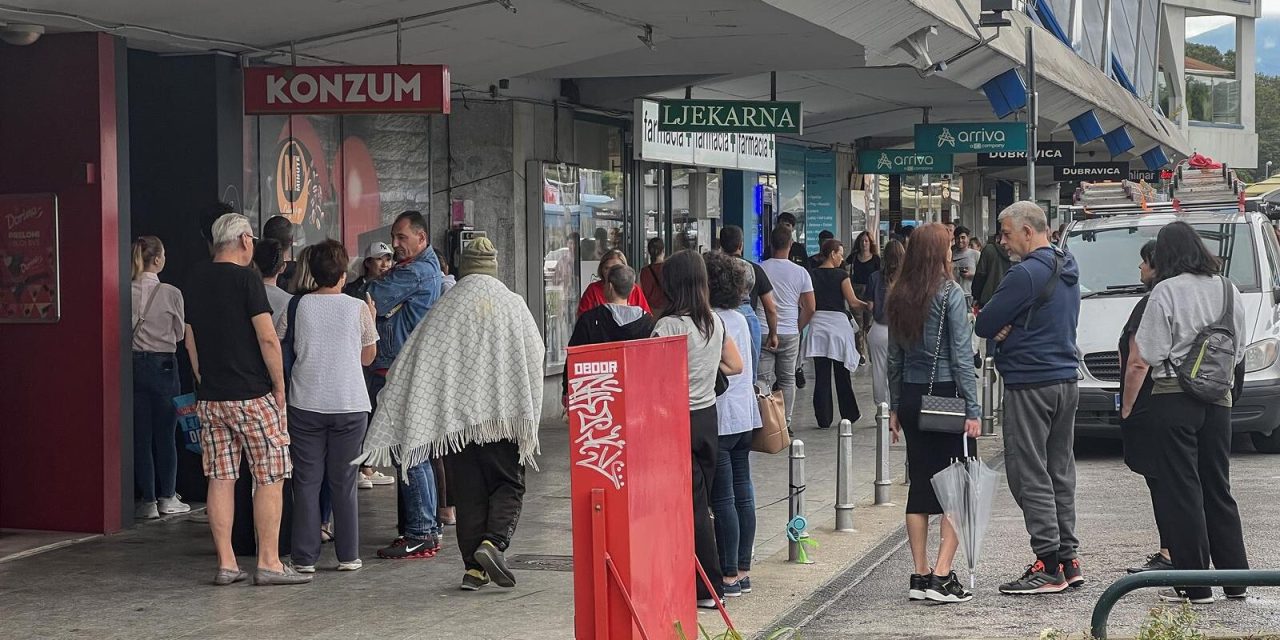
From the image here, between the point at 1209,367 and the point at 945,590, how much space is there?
66.5 inches

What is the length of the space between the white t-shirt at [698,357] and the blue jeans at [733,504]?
46cm

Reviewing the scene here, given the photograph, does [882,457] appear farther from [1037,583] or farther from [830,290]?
[830,290]

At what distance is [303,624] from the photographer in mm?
7535

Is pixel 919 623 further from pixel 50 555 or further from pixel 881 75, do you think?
pixel 881 75

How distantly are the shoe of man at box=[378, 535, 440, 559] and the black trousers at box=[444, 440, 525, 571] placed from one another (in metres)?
1.04

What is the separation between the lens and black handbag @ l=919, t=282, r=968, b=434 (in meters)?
7.75

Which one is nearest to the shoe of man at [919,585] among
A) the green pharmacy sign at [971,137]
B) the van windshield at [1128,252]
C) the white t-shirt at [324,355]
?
the white t-shirt at [324,355]

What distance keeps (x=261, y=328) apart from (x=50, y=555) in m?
2.29

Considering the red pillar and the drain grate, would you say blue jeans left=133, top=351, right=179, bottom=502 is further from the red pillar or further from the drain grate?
the drain grate

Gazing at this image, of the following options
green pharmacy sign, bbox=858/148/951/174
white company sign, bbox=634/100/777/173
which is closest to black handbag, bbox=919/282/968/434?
white company sign, bbox=634/100/777/173

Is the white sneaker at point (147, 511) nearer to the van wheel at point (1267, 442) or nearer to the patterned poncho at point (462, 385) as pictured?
the patterned poncho at point (462, 385)

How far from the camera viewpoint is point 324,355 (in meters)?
8.55

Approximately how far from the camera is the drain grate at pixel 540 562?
8.99 m

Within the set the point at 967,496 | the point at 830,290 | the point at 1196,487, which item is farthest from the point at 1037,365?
the point at 830,290
